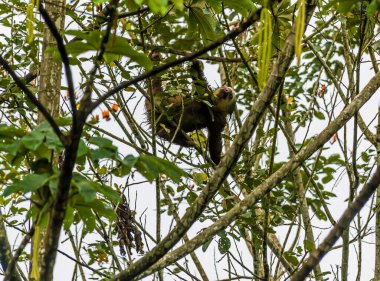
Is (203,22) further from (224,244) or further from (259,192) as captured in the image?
(224,244)

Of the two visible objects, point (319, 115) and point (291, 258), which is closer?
point (291, 258)

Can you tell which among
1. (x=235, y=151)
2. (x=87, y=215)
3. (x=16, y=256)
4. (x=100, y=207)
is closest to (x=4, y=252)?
(x=16, y=256)

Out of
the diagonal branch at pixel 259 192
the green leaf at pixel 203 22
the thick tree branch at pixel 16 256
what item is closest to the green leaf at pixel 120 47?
the thick tree branch at pixel 16 256

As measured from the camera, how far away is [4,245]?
2793mm

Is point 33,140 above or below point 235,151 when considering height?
below

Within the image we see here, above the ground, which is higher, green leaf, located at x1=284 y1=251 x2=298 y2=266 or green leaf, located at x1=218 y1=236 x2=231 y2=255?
green leaf, located at x1=284 y1=251 x2=298 y2=266

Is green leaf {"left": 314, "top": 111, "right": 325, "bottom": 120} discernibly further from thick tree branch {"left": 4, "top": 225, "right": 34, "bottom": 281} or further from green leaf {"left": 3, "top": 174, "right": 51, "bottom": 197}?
green leaf {"left": 3, "top": 174, "right": 51, "bottom": 197}

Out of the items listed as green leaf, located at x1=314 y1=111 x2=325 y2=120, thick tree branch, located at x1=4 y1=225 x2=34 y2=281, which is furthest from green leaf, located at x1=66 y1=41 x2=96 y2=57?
green leaf, located at x1=314 y1=111 x2=325 y2=120

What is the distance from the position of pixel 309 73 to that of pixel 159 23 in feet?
11.6

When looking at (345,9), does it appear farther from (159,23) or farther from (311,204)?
(311,204)

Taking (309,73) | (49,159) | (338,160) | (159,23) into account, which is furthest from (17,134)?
(309,73)

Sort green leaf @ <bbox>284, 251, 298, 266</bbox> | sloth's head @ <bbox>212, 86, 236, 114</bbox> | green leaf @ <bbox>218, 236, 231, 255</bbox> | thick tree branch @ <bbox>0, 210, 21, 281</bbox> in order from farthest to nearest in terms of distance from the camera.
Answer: sloth's head @ <bbox>212, 86, 236, 114</bbox>
green leaf @ <bbox>284, 251, 298, 266</bbox>
green leaf @ <bbox>218, 236, 231, 255</bbox>
thick tree branch @ <bbox>0, 210, 21, 281</bbox>

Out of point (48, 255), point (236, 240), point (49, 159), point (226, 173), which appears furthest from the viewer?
point (236, 240)

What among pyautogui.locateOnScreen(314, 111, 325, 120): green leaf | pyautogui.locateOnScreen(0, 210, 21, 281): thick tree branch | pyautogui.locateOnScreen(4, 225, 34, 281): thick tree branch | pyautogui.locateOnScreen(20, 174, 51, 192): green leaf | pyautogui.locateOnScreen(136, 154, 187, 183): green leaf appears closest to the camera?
pyautogui.locateOnScreen(20, 174, 51, 192): green leaf
